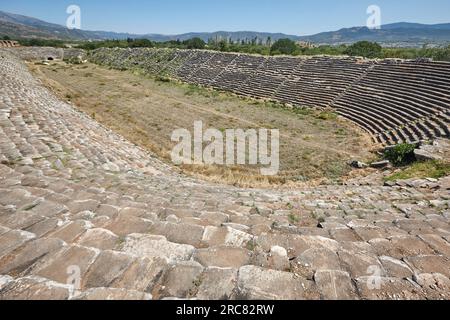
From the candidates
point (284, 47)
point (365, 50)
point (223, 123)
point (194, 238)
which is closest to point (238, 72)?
point (284, 47)

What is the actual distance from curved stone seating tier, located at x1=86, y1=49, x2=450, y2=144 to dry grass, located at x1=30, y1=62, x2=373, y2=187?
6.25 feet

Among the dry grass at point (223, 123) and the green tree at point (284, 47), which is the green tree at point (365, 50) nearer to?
the green tree at point (284, 47)

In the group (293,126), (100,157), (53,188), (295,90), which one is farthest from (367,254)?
(295,90)

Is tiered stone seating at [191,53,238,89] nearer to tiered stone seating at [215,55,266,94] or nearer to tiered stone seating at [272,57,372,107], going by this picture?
tiered stone seating at [215,55,266,94]

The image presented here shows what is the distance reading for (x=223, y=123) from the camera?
20859 millimetres

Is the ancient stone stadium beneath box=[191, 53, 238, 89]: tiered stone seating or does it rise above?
beneath

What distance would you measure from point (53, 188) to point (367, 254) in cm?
493

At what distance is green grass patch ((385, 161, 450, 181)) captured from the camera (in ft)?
30.6

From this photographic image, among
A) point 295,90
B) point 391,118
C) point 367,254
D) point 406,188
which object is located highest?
point 295,90

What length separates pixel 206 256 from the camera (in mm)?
2959

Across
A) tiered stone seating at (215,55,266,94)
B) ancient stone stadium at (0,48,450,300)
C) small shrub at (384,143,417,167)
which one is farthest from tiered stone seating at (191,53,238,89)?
ancient stone stadium at (0,48,450,300)

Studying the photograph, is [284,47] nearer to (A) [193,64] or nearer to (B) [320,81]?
(A) [193,64]

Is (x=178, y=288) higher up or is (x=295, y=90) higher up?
(x=295, y=90)

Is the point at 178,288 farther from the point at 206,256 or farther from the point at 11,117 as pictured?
the point at 11,117
